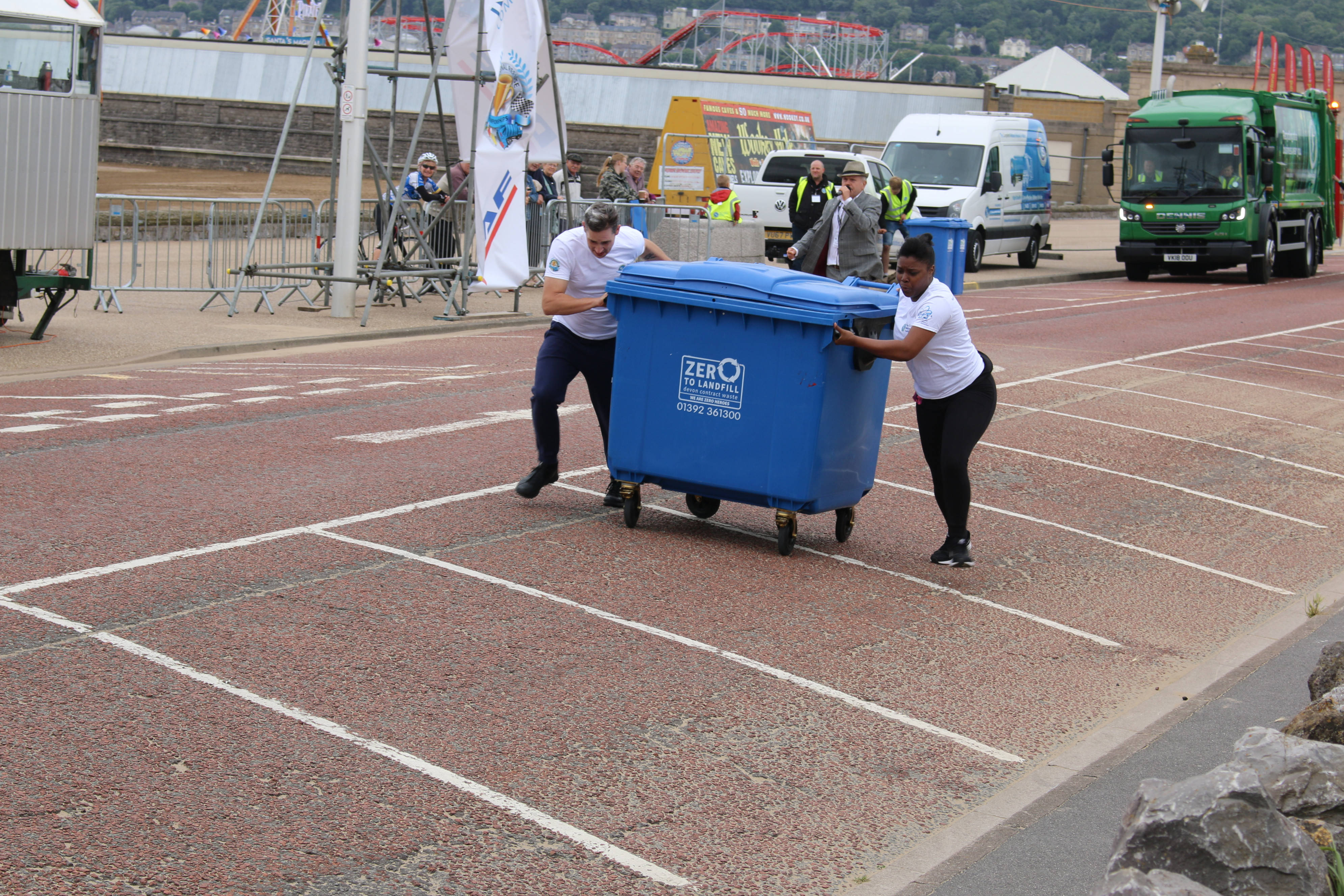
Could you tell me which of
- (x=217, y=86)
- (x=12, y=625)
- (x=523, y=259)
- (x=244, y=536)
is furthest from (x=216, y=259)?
(x=217, y=86)

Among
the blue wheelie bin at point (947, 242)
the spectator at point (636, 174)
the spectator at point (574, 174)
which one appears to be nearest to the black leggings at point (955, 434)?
the spectator at point (574, 174)

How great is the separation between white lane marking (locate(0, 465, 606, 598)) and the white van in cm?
1878

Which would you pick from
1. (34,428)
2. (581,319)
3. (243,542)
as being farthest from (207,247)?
(243,542)

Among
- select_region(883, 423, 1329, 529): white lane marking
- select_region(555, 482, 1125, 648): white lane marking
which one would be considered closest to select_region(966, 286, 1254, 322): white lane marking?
select_region(883, 423, 1329, 529): white lane marking

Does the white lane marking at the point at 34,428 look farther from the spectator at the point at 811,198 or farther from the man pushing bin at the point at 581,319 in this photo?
the spectator at the point at 811,198

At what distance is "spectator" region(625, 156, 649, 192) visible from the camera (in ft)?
76.4

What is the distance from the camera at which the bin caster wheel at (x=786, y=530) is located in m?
7.61

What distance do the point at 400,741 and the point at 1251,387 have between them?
12333 millimetres

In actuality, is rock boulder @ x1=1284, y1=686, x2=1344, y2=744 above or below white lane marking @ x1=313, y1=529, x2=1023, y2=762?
above

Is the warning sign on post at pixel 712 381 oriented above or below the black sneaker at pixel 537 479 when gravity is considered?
above

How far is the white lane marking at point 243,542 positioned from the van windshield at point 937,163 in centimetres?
1974

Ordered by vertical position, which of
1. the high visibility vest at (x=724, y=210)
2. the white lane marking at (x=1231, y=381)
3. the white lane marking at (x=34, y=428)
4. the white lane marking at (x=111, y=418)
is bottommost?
the white lane marking at (x=34, y=428)

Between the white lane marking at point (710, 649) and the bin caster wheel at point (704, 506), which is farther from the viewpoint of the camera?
the bin caster wheel at point (704, 506)

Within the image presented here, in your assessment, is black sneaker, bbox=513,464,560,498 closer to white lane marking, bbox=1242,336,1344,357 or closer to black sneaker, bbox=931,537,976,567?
black sneaker, bbox=931,537,976,567
